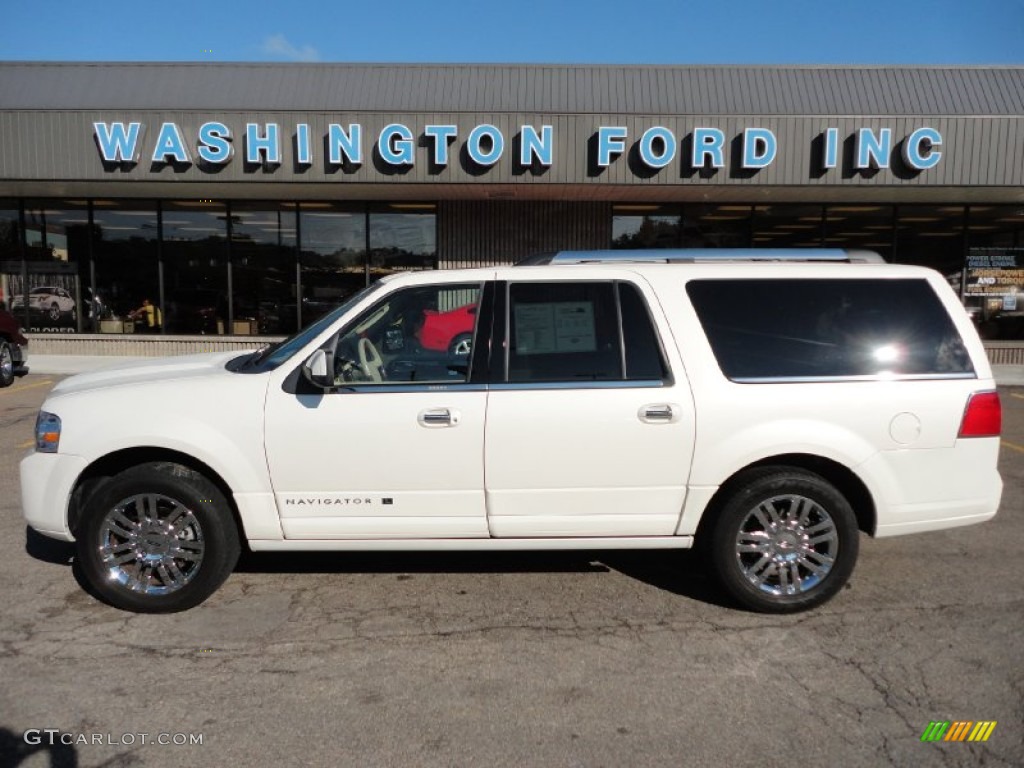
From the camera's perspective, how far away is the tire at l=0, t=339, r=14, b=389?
12100mm

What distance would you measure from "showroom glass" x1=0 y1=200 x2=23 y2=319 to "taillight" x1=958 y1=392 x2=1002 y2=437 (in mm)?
17159

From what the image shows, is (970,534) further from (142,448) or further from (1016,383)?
(1016,383)

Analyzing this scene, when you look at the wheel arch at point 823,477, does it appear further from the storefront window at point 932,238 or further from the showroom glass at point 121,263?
the showroom glass at point 121,263

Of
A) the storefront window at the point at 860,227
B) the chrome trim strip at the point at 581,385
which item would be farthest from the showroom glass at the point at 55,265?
the storefront window at the point at 860,227

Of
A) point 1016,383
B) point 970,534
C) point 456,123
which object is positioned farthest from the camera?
point 1016,383

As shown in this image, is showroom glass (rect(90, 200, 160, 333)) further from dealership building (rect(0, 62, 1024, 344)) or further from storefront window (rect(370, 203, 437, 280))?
storefront window (rect(370, 203, 437, 280))

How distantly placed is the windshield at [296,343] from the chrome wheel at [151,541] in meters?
0.85

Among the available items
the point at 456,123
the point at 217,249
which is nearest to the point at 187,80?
the point at 217,249

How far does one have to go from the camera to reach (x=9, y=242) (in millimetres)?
15898

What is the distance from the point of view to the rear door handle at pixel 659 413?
4043 millimetres

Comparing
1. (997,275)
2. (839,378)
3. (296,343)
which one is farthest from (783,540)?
(997,275)

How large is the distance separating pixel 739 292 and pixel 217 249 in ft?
44.1

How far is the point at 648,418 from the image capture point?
4043 millimetres

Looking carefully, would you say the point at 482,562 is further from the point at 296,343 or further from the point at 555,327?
the point at 296,343
